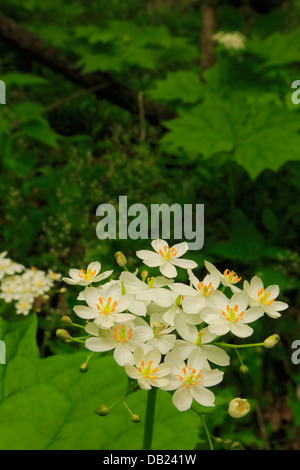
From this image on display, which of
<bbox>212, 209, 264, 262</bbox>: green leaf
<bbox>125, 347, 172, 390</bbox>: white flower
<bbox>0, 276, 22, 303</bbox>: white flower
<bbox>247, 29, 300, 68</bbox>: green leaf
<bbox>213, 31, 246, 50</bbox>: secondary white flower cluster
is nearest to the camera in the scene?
<bbox>125, 347, 172, 390</bbox>: white flower

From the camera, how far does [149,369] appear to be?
3.14 feet

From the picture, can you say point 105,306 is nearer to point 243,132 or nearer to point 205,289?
point 205,289

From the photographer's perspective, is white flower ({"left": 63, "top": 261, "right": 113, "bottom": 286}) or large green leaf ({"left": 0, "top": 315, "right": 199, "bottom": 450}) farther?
large green leaf ({"left": 0, "top": 315, "right": 199, "bottom": 450})

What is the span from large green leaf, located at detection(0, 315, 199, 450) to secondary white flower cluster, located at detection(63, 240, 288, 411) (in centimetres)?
41

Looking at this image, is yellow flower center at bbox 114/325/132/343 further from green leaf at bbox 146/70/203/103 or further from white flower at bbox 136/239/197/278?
green leaf at bbox 146/70/203/103

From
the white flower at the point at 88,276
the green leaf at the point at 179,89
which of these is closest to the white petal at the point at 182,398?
the white flower at the point at 88,276

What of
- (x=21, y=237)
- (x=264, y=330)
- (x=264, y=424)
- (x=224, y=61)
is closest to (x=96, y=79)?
(x=224, y=61)

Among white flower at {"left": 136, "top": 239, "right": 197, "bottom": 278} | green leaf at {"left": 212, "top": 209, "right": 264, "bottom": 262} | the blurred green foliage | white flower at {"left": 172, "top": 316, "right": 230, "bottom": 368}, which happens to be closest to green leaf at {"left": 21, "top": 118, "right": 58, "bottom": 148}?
the blurred green foliage

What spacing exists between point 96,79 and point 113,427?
376cm

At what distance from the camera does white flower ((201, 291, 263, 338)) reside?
1.02 m

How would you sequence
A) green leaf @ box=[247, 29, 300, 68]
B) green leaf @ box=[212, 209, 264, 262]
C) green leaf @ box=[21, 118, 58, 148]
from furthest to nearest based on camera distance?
green leaf @ box=[247, 29, 300, 68], green leaf @ box=[21, 118, 58, 148], green leaf @ box=[212, 209, 264, 262]

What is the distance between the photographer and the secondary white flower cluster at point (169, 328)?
38.6 inches

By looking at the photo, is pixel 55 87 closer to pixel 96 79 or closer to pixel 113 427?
pixel 96 79

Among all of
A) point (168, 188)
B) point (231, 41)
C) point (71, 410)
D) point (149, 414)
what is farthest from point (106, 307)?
point (231, 41)
